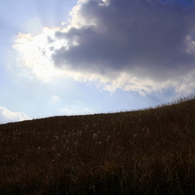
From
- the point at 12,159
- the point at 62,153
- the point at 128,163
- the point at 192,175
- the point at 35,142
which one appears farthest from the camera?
the point at 35,142

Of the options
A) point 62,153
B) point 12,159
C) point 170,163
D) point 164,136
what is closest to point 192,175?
point 170,163

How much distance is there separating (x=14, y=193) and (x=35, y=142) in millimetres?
6540

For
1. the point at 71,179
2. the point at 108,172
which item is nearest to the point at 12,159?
the point at 71,179

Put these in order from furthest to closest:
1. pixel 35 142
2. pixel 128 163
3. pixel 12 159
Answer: pixel 35 142 → pixel 12 159 → pixel 128 163

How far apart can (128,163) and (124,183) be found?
0.50 m

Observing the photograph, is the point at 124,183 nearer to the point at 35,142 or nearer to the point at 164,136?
the point at 164,136

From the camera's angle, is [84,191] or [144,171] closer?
[84,191]

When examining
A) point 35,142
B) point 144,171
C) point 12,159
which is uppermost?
point 35,142

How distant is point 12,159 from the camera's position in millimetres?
6527

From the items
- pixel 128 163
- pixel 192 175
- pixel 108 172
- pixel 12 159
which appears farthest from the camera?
pixel 12 159

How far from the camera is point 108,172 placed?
2779 millimetres

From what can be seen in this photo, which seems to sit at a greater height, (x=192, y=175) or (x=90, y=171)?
(x=90, y=171)

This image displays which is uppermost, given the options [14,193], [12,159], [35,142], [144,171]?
[35,142]

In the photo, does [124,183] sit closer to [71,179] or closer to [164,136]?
[71,179]
